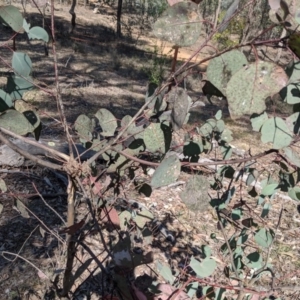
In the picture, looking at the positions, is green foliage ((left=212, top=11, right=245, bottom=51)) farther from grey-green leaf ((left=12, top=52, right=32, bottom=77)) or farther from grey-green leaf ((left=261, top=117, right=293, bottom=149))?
grey-green leaf ((left=261, top=117, right=293, bottom=149))

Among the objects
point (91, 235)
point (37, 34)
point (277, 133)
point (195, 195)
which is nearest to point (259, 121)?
point (277, 133)

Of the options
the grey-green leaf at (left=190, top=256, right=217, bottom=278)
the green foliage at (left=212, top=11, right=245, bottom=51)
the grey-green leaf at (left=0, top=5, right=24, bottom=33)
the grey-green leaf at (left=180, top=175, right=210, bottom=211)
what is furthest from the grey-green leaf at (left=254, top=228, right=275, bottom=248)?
the green foliage at (left=212, top=11, right=245, bottom=51)

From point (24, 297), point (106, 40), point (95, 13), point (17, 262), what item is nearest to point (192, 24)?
point (24, 297)

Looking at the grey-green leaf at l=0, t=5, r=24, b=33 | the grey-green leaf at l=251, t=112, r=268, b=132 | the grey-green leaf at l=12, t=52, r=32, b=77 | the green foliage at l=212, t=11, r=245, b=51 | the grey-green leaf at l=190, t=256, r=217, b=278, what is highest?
the grey-green leaf at l=0, t=5, r=24, b=33

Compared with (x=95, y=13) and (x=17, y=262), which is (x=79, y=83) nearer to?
(x=17, y=262)

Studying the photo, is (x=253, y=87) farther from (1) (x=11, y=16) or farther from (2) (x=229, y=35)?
(2) (x=229, y=35)

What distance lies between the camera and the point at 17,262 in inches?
80.2

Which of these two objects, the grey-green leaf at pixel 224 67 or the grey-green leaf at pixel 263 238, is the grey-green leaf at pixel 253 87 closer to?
the grey-green leaf at pixel 224 67

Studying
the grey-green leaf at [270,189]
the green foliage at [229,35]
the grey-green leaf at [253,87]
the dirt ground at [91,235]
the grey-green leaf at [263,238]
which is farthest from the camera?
the green foliage at [229,35]

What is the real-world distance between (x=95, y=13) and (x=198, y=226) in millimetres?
13763

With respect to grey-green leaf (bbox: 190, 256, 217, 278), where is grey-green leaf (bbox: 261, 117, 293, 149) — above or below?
above

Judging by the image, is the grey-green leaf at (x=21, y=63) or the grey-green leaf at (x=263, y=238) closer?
the grey-green leaf at (x=21, y=63)

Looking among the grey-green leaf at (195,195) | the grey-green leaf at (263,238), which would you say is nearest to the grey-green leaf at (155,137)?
the grey-green leaf at (195,195)

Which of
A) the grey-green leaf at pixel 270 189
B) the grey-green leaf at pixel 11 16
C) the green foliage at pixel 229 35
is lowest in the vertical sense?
the green foliage at pixel 229 35
